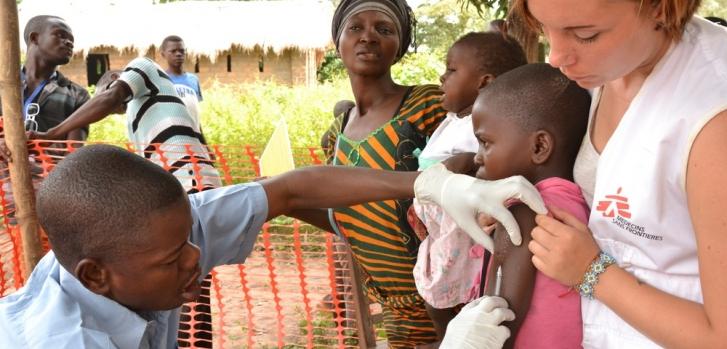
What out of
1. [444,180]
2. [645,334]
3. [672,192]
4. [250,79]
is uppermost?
[672,192]

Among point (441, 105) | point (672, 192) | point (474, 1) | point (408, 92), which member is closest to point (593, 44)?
point (672, 192)

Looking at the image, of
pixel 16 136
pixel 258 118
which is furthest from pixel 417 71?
pixel 16 136

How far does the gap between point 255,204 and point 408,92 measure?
37.7 inches

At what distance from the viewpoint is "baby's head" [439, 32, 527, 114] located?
2426 millimetres

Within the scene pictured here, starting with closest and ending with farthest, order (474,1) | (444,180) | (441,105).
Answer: (444,180)
(441,105)
(474,1)

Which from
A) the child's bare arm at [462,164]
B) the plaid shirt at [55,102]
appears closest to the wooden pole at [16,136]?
the child's bare arm at [462,164]

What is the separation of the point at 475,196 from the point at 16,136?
220 cm

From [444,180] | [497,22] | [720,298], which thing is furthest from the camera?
[497,22]

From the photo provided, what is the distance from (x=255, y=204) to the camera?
2.02m

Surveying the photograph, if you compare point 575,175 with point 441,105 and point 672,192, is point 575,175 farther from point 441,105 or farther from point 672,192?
point 441,105

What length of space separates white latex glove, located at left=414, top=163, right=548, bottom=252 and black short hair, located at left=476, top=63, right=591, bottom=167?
0.18m

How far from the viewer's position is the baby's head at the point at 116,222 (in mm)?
1512

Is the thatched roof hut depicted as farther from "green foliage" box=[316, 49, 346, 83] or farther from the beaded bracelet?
the beaded bracelet

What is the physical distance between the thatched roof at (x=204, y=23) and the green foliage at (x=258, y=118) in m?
2.55
